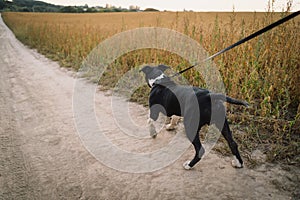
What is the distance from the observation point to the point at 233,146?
2.18 m

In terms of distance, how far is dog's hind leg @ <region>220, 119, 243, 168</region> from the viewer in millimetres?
2152

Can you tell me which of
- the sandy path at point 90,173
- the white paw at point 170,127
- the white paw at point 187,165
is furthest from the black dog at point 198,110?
the white paw at point 170,127

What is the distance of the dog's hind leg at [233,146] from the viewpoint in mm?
2152

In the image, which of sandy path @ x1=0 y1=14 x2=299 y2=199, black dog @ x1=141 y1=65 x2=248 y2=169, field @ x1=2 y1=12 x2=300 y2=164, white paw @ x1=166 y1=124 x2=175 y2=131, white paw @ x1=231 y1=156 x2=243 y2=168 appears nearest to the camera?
sandy path @ x1=0 y1=14 x2=299 y2=199

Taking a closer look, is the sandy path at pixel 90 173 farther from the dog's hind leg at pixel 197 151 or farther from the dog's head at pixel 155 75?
the dog's head at pixel 155 75

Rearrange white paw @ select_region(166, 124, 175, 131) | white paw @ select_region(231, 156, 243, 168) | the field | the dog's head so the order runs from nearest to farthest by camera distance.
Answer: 1. white paw @ select_region(231, 156, 243, 168)
2. the field
3. the dog's head
4. white paw @ select_region(166, 124, 175, 131)

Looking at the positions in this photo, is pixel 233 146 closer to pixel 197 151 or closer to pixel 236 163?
pixel 236 163

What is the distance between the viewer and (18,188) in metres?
2.00

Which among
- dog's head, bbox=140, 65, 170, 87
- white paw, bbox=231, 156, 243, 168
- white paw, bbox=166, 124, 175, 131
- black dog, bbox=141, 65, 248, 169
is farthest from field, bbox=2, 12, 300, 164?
dog's head, bbox=140, 65, 170, 87

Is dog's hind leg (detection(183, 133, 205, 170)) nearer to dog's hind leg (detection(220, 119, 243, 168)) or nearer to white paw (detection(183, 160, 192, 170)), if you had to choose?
white paw (detection(183, 160, 192, 170))

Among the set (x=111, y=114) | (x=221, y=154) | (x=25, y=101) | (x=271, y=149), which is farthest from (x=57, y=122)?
(x=271, y=149)

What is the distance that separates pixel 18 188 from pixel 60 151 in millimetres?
635

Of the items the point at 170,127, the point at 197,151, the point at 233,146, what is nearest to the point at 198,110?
the point at 197,151

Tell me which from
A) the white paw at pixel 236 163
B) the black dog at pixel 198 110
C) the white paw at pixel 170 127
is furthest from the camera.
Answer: the white paw at pixel 170 127
